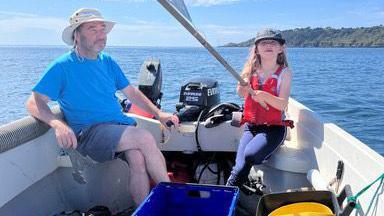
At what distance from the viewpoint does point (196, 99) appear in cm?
396

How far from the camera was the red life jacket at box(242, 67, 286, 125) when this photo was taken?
328 centimetres

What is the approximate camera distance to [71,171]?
3.26 m

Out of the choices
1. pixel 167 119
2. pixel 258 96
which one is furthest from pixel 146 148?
pixel 258 96

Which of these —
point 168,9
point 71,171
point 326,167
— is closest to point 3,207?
point 71,171

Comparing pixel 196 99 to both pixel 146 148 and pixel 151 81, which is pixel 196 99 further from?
pixel 146 148

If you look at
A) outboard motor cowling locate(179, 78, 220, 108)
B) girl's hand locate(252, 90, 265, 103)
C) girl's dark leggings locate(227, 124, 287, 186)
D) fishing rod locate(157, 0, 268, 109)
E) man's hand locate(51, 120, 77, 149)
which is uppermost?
fishing rod locate(157, 0, 268, 109)

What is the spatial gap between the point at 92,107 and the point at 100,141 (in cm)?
29

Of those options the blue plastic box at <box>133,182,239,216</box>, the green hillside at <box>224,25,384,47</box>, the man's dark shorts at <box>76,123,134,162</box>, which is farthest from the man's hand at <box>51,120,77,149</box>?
the green hillside at <box>224,25,384,47</box>

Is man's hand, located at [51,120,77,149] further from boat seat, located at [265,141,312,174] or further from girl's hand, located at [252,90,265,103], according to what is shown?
boat seat, located at [265,141,312,174]

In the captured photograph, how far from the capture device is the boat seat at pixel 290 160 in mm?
3178

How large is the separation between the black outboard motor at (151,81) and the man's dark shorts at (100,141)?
122 centimetres

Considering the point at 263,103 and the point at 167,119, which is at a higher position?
the point at 263,103

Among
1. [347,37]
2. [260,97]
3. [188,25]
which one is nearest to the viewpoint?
[188,25]

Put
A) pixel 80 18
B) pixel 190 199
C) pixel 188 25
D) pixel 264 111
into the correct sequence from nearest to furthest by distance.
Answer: pixel 188 25, pixel 190 199, pixel 80 18, pixel 264 111
